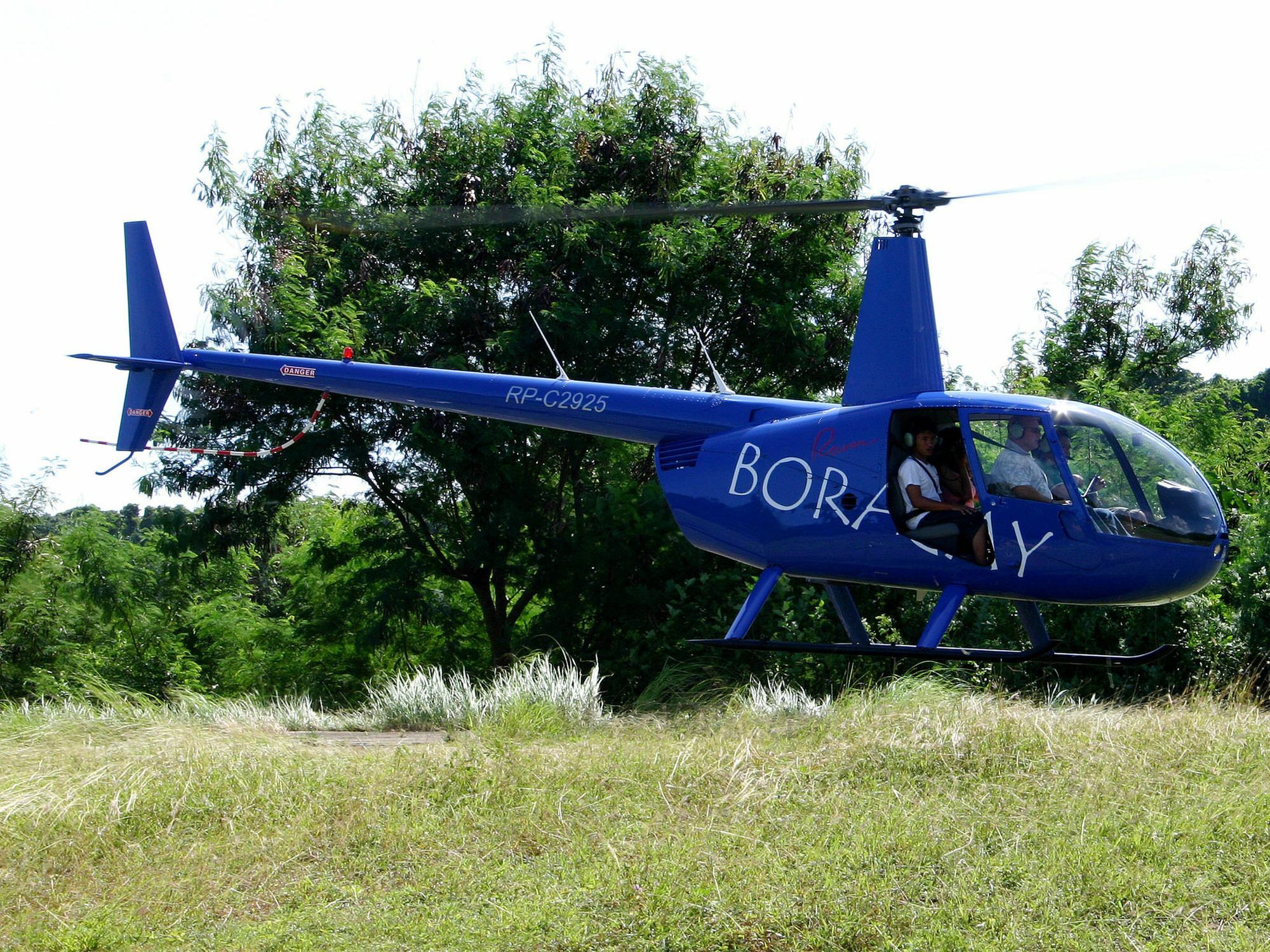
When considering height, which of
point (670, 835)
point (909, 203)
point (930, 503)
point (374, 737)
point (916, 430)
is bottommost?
point (374, 737)

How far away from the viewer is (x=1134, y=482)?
296 inches

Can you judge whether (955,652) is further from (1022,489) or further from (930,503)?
(1022,489)

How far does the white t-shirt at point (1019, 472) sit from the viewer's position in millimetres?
7683

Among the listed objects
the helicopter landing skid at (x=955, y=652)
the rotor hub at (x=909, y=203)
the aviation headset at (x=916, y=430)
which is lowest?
the helicopter landing skid at (x=955, y=652)

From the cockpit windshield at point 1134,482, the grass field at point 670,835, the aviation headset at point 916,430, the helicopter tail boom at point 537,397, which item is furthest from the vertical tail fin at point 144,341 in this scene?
the cockpit windshield at point 1134,482

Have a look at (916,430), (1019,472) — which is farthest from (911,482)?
(1019,472)

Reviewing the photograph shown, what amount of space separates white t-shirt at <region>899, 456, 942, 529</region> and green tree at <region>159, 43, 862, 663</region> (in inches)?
247

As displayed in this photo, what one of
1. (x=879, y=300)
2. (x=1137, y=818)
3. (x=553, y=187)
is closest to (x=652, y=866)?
(x=1137, y=818)

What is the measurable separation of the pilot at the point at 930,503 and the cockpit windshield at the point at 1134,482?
745 mm

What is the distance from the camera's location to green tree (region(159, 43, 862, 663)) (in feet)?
47.4

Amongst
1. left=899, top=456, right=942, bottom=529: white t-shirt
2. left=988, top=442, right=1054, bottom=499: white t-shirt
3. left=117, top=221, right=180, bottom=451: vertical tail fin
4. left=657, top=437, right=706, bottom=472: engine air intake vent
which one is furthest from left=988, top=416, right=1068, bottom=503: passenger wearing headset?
left=117, top=221, right=180, bottom=451: vertical tail fin

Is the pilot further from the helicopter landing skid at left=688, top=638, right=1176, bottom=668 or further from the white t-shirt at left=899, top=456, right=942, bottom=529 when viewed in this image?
the helicopter landing skid at left=688, top=638, right=1176, bottom=668

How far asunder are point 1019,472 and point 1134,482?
0.72m

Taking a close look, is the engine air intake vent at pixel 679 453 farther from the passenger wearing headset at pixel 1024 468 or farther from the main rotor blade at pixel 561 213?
the passenger wearing headset at pixel 1024 468
